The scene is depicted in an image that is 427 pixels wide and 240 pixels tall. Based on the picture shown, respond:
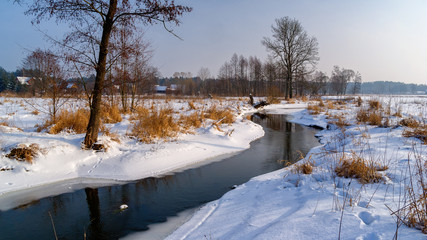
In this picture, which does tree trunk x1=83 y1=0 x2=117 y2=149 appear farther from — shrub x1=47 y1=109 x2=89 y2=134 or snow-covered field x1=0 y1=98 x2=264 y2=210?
shrub x1=47 y1=109 x2=89 y2=134

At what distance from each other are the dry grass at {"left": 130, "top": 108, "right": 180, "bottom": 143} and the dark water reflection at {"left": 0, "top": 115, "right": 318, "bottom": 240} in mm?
2060

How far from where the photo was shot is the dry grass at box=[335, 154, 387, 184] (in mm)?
3332

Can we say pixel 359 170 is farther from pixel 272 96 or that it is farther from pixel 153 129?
pixel 272 96

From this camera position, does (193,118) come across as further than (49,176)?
Yes

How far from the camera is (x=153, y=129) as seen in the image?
23.5ft

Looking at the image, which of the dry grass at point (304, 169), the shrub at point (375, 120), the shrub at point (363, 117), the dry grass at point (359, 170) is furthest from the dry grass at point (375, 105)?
the dry grass at point (304, 169)

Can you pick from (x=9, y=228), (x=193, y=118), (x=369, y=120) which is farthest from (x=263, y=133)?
(x=9, y=228)

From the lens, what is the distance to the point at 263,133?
1026cm

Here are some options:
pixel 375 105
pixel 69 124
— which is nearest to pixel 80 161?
pixel 69 124

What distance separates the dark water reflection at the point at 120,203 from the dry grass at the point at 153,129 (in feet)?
6.76

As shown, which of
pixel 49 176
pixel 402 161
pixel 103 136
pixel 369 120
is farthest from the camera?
pixel 369 120

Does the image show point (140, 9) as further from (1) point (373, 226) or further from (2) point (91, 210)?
(1) point (373, 226)

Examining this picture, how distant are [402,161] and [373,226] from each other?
2.61m

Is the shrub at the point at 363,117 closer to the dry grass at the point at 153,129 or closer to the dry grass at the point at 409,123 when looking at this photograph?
the dry grass at the point at 409,123
